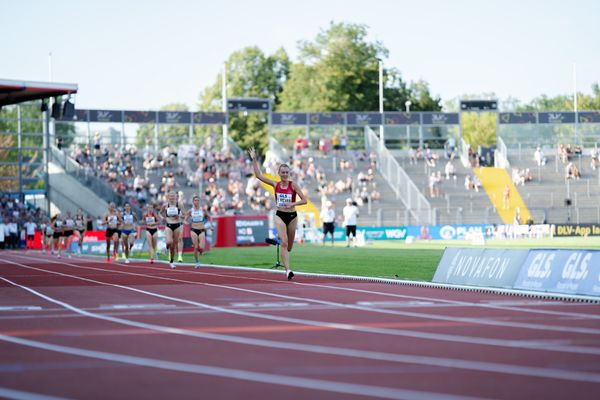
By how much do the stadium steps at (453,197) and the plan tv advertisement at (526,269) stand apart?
135ft

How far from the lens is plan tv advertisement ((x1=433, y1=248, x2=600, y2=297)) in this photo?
1554cm

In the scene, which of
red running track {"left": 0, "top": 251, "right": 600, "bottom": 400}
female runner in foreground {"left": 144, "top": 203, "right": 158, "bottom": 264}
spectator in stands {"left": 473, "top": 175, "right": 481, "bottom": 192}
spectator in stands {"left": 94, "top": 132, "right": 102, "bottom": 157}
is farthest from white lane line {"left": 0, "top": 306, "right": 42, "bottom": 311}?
spectator in stands {"left": 473, "top": 175, "right": 481, "bottom": 192}

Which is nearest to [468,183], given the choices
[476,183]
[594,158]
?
[476,183]

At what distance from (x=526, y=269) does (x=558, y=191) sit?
2026 inches

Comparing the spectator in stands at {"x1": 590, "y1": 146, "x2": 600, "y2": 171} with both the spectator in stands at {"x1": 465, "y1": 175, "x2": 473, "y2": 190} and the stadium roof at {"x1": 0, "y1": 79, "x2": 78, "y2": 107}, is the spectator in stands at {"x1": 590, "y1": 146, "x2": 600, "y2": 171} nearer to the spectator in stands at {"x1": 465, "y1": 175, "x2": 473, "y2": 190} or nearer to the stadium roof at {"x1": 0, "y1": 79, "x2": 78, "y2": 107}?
the spectator in stands at {"x1": 465, "y1": 175, "x2": 473, "y2": 190}

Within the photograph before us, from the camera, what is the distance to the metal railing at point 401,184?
197ft

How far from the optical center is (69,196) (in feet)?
198

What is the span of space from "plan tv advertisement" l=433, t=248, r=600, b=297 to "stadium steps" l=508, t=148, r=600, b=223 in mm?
42950

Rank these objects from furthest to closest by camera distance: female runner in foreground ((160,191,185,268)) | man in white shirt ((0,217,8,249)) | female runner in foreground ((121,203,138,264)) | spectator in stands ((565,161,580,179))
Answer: spectator in stands ((565,161,580,179)) < man in white shirt ((0,217,8,249)) < female runner in foreground ((121,203,138,264)) < female runner in foreground ((160,191,185,268))

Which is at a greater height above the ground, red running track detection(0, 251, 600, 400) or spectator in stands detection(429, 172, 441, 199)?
spectator in stands detection(429, 172, 441, 199)

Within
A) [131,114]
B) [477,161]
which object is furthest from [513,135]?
[131,114]

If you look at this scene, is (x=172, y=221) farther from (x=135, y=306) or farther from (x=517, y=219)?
(x=517, y=219)

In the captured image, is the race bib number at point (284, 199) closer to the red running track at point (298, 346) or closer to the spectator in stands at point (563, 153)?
the red running track at point (298, 346)

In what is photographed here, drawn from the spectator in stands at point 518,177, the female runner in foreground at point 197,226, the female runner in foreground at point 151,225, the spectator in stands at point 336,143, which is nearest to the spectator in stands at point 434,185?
the spectator in stands at point 518,177
